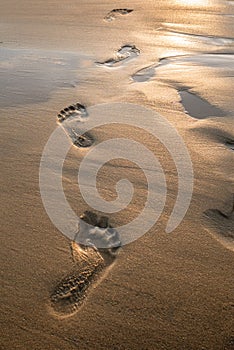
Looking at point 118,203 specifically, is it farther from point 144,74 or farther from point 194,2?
point 194,2

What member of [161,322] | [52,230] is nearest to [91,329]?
[161,322]

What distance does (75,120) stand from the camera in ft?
7.54

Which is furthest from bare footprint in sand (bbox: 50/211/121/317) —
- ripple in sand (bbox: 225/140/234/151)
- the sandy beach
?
ripple in sand (bbox: 225/140/234/151)

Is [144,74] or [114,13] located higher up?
[114,13]

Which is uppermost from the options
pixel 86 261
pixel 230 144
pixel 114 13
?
pixel 114 13

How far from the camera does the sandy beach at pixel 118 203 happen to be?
46.0 inches

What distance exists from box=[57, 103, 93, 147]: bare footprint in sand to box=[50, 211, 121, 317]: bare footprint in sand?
614 mm

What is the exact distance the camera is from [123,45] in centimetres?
368

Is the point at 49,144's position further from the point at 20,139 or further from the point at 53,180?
the point at 53,180

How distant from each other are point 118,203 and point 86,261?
0.36 m

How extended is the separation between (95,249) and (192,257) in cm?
40

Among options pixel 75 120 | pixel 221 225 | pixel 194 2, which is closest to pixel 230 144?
pixel 221 225

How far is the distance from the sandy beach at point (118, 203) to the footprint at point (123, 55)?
0.03 m

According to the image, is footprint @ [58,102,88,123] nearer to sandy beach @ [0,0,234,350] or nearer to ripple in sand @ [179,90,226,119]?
sandy beach @ [0,0,234,350]
